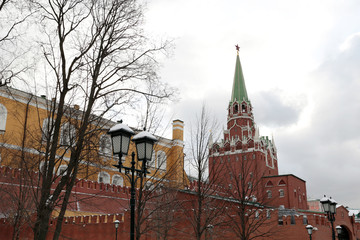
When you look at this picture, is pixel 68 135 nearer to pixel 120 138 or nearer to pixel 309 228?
pixel 120 138

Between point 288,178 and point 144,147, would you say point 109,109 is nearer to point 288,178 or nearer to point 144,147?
point 144,147

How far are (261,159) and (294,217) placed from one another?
40430mm

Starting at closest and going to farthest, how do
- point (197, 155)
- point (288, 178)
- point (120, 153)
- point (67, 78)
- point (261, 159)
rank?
point (120, 153) < point (67, 78) < point (197, 155) < point (288, 178) < point (261, 159)

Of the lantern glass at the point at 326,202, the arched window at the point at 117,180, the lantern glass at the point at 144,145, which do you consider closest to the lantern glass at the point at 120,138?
the lantern glass at the point at 144,145

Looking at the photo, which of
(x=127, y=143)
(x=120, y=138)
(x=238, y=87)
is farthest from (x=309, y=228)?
(x=238, y=87)

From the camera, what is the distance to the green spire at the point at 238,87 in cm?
6644

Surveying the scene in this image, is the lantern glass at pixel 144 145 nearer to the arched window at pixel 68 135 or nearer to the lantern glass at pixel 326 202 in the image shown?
the arched window at pixel 68 135

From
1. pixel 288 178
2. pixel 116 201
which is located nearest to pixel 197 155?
pixel 116 201

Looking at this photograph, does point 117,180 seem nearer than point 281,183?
Yes

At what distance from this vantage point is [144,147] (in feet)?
26.5

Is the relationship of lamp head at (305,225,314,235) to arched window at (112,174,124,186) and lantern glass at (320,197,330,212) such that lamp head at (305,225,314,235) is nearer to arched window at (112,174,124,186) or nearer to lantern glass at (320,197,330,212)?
lantern glass at (320,197,330,212)

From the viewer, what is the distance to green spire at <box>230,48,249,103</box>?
6644cm

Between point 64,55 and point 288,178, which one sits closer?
point 64,55

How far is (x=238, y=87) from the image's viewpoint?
221 feet
